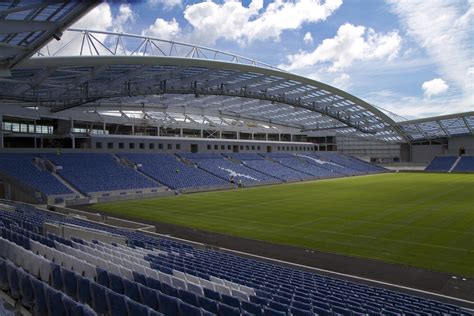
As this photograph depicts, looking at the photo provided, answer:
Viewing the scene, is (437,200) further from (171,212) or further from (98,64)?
(98,64)

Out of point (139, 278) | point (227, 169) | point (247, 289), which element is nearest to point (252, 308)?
point (247, 289)

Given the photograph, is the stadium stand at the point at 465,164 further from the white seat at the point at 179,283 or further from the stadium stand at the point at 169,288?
the white seat at the point at 179,283

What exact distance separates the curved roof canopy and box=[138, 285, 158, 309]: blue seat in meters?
21.8

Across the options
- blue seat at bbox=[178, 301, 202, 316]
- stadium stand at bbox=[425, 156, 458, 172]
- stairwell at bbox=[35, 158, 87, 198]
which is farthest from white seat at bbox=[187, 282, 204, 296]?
stadium stand at bbox=[425, 156, 458, 172]

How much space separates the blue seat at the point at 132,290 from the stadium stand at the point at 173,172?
3517 centimetres

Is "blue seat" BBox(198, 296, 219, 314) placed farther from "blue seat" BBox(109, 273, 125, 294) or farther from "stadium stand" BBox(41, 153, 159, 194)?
"stadium stand" BBox(41, 153, 159, 194)

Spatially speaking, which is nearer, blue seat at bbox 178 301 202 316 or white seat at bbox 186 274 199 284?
blue seat at bbox 178 301 202 316

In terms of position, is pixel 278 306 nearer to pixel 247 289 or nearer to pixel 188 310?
pixel 247 289

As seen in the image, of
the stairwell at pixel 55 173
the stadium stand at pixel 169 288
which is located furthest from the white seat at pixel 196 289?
the stairwell at pixel 55 173

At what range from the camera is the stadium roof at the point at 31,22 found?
13242 millimetres

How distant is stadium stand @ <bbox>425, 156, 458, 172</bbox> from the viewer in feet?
236

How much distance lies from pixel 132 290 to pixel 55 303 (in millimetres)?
1483

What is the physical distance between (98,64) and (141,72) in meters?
6.39

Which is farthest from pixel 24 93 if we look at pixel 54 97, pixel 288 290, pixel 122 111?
pixel 288 290
